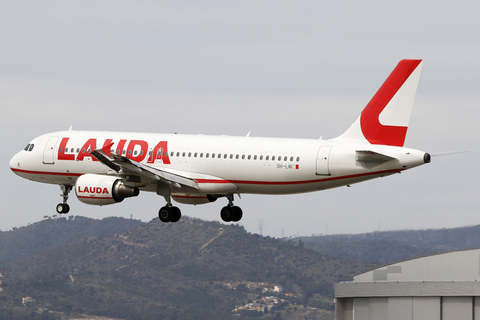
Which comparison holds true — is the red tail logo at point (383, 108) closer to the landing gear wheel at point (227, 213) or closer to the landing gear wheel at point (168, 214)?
the landing gear wheel at point (227, 213)

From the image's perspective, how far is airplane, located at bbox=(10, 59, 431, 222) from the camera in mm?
54812

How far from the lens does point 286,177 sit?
56.2 meters

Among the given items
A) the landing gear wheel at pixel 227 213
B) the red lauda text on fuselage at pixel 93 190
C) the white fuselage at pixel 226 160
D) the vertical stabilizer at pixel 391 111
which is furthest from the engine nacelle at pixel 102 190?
the vertical stabilizer at pixel 391 111

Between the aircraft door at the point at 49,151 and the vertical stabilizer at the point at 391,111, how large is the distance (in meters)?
23.4

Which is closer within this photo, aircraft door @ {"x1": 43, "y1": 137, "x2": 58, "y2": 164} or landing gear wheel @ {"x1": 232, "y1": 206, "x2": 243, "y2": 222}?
aircraft door @ {"x1": 43, "y1": 137, "x2": 58, "y2": 164}

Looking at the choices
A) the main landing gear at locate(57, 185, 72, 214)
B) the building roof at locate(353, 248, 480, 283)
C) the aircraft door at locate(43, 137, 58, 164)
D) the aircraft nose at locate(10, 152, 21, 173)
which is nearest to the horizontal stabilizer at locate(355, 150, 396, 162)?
the aircraft door at locate(43, 137, 58, 164)

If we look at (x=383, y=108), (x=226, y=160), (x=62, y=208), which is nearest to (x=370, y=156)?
(x=383, y=108)

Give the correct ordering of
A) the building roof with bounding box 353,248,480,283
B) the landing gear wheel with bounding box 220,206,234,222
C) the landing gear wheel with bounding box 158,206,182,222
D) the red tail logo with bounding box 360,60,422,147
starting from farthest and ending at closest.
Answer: the building roof with bounding box 353,248,480,283
the landing gear wheel with bounding box 220,206,234,222
the landing gear wheel with bounding box 158,206,182,222
the red tail logo with bounding box 360,60,422,147

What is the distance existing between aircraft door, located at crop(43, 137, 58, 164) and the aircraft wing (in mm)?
5790

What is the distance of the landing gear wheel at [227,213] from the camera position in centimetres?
6297

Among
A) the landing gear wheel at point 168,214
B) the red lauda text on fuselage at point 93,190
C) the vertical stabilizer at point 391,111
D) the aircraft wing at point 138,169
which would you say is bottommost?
the landing gear wheel at point 168,214

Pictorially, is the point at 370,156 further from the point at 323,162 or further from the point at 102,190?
the point at 102,190

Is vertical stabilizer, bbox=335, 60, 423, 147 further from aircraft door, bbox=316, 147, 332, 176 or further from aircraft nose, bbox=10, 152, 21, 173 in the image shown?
aircraft nose, bbox=10, 152, 21, 173

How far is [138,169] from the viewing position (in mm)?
56031
